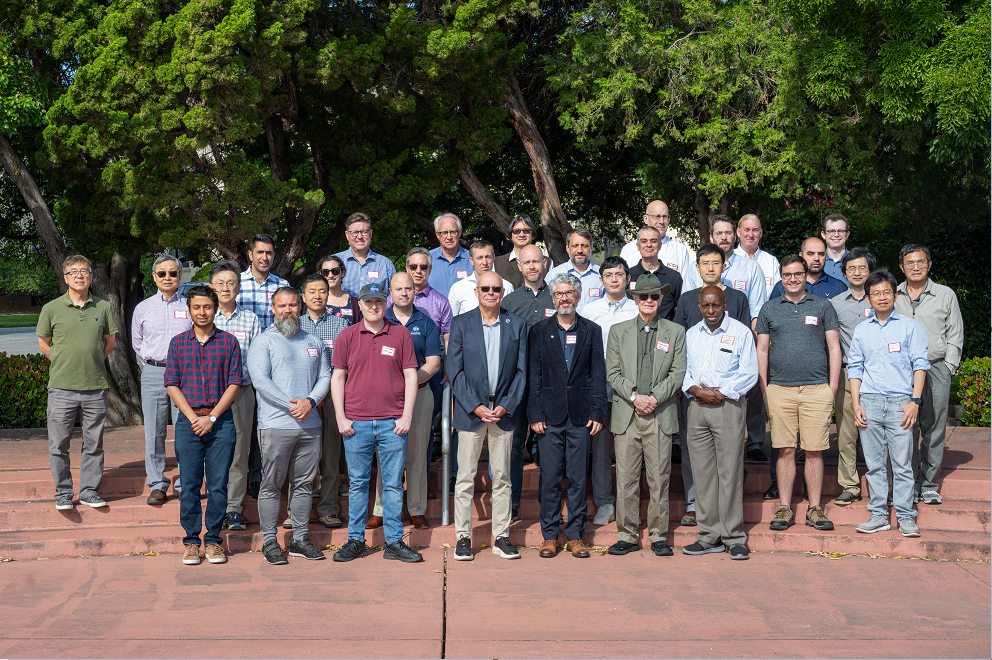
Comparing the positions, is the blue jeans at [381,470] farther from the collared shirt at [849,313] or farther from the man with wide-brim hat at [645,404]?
the collared shirt at [849,313]

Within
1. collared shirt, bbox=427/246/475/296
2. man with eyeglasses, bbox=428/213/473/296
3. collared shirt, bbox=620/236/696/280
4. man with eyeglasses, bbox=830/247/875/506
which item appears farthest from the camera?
collared shirt, bbox=427/246/475/296

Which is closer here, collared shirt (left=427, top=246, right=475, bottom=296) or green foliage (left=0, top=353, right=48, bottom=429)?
collared shirt (left=427, top=246, right=475, bottom=296)

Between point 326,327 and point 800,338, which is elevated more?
point 326,327

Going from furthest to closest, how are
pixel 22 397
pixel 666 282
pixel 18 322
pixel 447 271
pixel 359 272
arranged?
1. pixel 18 322
2. pixel 22 397
3. pixel 447 271
4. pixel 359 272
5. pixel 666 282

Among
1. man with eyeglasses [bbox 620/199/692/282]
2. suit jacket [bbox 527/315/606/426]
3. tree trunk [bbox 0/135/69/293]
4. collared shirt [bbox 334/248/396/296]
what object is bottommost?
suit jacket [bbox 527/315/606/426]

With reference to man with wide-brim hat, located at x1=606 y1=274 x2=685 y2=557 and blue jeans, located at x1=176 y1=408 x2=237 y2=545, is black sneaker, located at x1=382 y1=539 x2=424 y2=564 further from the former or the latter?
man with wide-brim hat, located at x1=606 y1=274 x2=685 y2=557

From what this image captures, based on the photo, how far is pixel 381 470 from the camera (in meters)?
6.61

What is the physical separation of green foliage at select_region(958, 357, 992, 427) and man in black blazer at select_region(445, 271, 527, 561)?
625 centimetres

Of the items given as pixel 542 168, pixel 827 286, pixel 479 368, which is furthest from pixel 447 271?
pixel 542 168

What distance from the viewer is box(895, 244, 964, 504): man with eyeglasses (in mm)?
7160

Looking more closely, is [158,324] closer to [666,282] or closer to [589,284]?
[589,284]

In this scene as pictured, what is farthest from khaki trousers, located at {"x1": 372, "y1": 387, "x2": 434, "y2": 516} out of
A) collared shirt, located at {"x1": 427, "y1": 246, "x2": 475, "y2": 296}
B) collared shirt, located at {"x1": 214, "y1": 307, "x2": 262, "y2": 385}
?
collared shirt, located at {"x1": 427, "y1": 246, "x2": 475, "y2": 296}

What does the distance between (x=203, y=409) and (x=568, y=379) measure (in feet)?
8.92

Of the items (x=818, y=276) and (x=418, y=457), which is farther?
(x=818, y=276)
